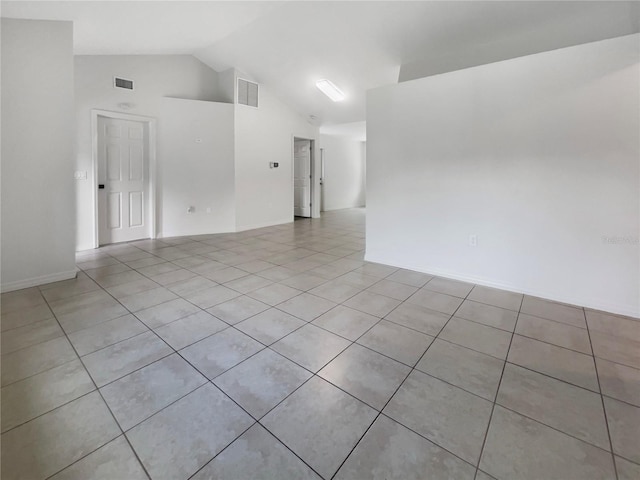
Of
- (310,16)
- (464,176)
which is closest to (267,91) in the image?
(310,16)

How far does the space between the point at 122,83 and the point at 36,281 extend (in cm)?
336

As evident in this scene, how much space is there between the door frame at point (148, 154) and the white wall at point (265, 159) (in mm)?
1496

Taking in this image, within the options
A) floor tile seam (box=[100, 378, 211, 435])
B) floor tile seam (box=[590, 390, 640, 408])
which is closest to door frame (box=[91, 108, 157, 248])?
floor tile seam (box=[100, 378, 211, 435])

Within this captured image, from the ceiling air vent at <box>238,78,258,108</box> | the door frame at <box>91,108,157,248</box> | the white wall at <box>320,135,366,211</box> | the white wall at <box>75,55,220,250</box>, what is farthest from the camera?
the white wall at <box>320,135,366,211</box>

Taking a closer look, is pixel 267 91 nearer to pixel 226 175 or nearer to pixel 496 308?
pixel 226 175

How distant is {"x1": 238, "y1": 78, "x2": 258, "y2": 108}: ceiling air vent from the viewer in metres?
5.97

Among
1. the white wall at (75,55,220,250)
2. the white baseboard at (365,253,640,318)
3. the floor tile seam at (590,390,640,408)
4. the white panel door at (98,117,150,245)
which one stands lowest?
the floor tile seam at (590,390,640,408)

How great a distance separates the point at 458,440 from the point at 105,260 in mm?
4492

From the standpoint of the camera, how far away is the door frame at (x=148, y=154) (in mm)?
4531

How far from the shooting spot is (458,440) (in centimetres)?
130

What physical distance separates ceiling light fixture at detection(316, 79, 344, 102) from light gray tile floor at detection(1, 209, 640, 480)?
14.2 ft

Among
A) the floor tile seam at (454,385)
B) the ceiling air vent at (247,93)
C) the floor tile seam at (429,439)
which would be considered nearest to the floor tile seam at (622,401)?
the floor tile seam at (454,385)

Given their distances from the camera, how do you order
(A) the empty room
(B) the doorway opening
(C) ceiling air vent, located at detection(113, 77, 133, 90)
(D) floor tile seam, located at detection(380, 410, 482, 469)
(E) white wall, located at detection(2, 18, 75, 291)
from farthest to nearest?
(B) the doorway opening → (C) ceiling air vent, located at detection(113, 77, 133, 90) → (E) white wall, located at detection(2, 18, 75, 291) → (A) the empty room → (D) floor tile seam, located at detection(380, 410, 482, 469)

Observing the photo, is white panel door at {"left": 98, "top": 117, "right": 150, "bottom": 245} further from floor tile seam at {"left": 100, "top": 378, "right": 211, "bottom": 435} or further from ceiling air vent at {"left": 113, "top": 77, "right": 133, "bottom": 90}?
floor tile seam at {"left": 100, "top": 378, "right": 211, "bottom": 435}
